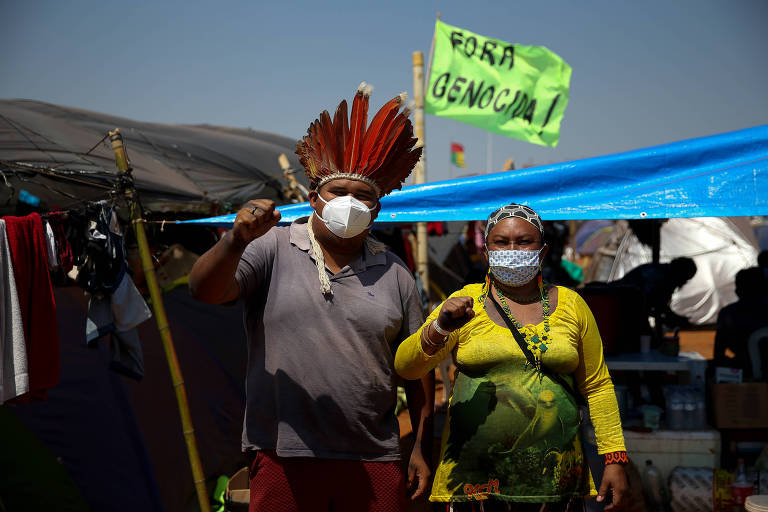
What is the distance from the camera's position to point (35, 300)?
10.5 feet

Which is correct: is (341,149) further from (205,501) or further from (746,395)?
(746,395)

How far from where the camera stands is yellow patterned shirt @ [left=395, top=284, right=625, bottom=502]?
7.78 feet

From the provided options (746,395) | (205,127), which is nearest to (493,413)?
(746,395)

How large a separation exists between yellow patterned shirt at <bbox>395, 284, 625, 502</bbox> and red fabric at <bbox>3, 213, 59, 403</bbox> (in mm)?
2053

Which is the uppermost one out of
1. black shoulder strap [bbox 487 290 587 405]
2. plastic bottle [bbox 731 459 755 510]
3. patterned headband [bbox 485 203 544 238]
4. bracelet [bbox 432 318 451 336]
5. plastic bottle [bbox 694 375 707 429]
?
patterned headband [bbox 485 203 544 238]

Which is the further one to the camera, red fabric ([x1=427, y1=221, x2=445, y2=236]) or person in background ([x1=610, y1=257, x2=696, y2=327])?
red fabric ([x1=427, y1=221, x2=445, y2=236])

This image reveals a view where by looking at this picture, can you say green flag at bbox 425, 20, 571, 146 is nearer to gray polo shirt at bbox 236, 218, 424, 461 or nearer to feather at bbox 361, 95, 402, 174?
feather at bbox 361, 95, 402, 174

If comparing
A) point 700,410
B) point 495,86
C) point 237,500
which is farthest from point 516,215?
point 495,86

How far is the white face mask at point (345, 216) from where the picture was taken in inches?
87.3

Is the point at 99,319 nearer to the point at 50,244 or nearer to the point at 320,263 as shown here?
the point at 50,244

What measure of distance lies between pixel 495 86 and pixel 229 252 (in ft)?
17.5

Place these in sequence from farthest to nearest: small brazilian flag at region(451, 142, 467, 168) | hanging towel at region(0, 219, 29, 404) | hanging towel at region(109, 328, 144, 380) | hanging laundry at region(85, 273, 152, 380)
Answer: small brazilian flag at region(451, 142, 467, 168), hanging towel at region(109, 328, 144, 380), hanging laundry at region(85, 273, 152, 380), hanging towel at region(0, 219, 29, 404)

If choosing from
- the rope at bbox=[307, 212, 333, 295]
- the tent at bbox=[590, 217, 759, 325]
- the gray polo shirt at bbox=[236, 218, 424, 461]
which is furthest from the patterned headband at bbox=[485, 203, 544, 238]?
the tent at bbox=[590, 217, 759, 325]

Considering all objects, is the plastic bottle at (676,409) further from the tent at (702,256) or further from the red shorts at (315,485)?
the tent at (702,256)
